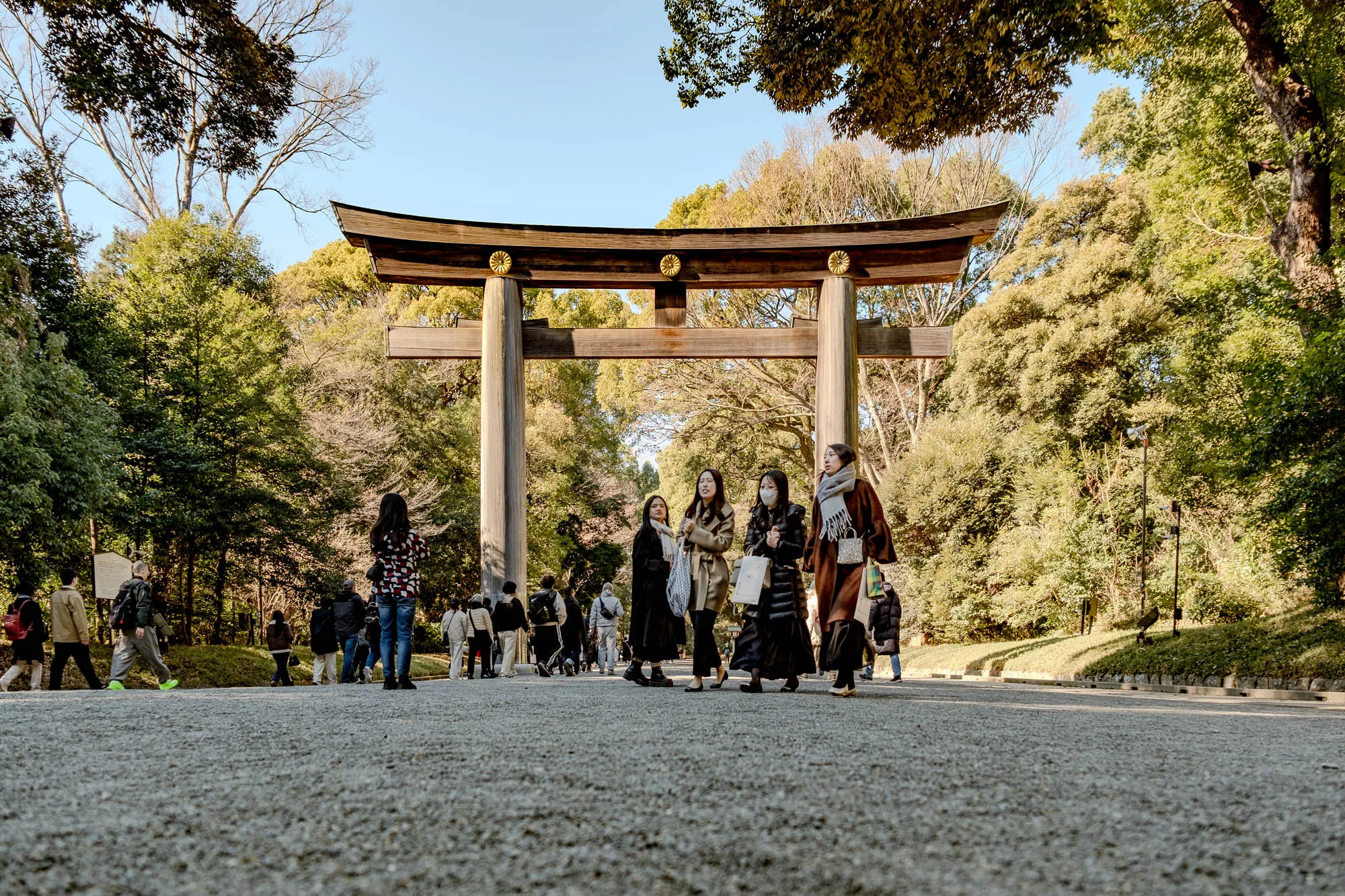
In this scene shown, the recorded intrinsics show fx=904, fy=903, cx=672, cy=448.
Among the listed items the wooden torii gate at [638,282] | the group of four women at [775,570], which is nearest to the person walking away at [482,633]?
the wooden torii gate at [638,282]

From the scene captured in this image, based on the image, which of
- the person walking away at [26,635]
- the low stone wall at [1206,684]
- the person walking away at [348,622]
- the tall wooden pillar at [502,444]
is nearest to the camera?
the low stone wall at [1206,684]

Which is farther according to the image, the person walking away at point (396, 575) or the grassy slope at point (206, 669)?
the grassy slope at point (206, 669)

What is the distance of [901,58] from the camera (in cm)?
662

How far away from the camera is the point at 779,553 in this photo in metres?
6.70

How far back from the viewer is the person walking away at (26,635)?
33.1 ft

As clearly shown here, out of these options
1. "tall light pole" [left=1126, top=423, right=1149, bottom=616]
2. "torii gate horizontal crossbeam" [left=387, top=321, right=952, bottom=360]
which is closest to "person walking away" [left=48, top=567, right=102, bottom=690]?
"torii gate horizontal crossbeam" [left=387, top=321, right=952, bottom=360]

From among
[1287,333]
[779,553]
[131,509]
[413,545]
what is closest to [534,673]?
[413,545]

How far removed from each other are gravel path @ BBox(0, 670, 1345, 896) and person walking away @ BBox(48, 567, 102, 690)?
6758 millimetres

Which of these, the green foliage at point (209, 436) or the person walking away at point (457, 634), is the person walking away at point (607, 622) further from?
the green foliage at point (209, 436)

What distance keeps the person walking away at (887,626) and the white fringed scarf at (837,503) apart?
5.79 m

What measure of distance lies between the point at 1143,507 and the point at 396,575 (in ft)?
44.0

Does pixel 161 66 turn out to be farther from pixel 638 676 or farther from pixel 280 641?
pixel 280 641

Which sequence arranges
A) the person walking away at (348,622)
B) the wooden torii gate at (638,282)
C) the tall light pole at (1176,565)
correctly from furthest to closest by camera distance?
the tall light pole at (1176,565) < the person walking away at (348,622) < the wooden torii gate at (638,282)

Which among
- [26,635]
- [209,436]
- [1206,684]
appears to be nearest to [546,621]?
[26,635]
